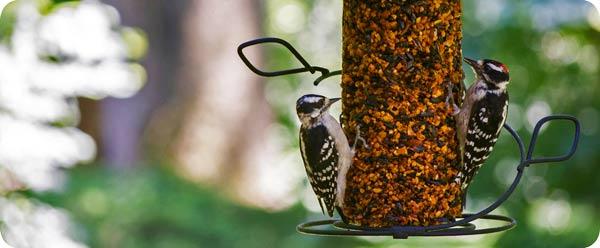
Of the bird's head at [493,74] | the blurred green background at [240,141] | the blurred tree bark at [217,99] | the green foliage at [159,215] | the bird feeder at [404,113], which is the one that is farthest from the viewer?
the blurred tree bark at [217,99]

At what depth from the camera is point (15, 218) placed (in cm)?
650

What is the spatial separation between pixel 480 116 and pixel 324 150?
627 mm

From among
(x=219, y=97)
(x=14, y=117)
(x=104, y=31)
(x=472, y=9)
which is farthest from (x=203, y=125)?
(x=472, y=9)

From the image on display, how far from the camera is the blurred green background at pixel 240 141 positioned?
753cm

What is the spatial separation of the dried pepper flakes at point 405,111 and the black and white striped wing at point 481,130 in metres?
0.07

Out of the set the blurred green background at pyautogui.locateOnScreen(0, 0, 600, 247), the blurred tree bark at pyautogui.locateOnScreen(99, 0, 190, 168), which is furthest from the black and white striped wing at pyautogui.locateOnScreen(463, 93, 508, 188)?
the blurred tree bark at pyautogui.locateOnScreen(99, 0, 190, 168)

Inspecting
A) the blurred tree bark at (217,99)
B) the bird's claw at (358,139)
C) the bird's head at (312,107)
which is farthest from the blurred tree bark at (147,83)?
the bird's claw at (358,139)

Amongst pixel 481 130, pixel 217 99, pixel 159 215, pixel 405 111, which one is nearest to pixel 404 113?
pixel 405 111

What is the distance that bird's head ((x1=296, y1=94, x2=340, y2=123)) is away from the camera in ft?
12.8

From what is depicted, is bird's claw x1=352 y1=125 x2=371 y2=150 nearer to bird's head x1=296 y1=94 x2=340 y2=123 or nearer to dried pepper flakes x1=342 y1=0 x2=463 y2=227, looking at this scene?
dried pepper flakes x1=342 y1=0 x2=463 y2=227

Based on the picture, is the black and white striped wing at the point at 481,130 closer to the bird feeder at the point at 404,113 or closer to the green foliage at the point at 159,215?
the bird feeder at the point at 404,113

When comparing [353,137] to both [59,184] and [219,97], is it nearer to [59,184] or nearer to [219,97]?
[59,184]

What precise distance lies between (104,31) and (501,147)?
406cm

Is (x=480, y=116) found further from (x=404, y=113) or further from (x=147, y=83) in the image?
(x=147, y=83)
